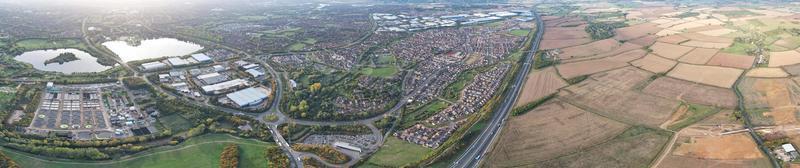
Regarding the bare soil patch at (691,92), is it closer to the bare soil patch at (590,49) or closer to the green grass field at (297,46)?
the bare soil patch at (590,49)

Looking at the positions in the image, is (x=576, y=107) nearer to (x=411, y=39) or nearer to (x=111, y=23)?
(x=411, y=39)

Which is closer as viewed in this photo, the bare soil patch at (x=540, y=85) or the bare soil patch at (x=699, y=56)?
the bare soil patch at (x=540, y=85)

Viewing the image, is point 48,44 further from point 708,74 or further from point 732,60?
point 732,60

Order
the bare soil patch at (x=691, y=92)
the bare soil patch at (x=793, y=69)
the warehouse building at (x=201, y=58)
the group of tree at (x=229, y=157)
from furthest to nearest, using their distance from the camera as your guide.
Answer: the warehouse building at (x=201, y=58) → the bare soil patch at (x=793, y=69) → the bare soil patch at (x=691, y=92) → the group of tree at (x=229, y=157)

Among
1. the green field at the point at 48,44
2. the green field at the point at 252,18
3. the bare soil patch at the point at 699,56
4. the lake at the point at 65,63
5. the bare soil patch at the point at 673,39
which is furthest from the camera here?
the green field at the point at 252,18

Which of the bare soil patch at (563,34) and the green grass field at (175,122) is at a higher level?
the bare soil patch at (563,34)

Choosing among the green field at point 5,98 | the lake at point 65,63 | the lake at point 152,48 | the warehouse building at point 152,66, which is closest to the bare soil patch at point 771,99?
the warehouse building at point 152,66
